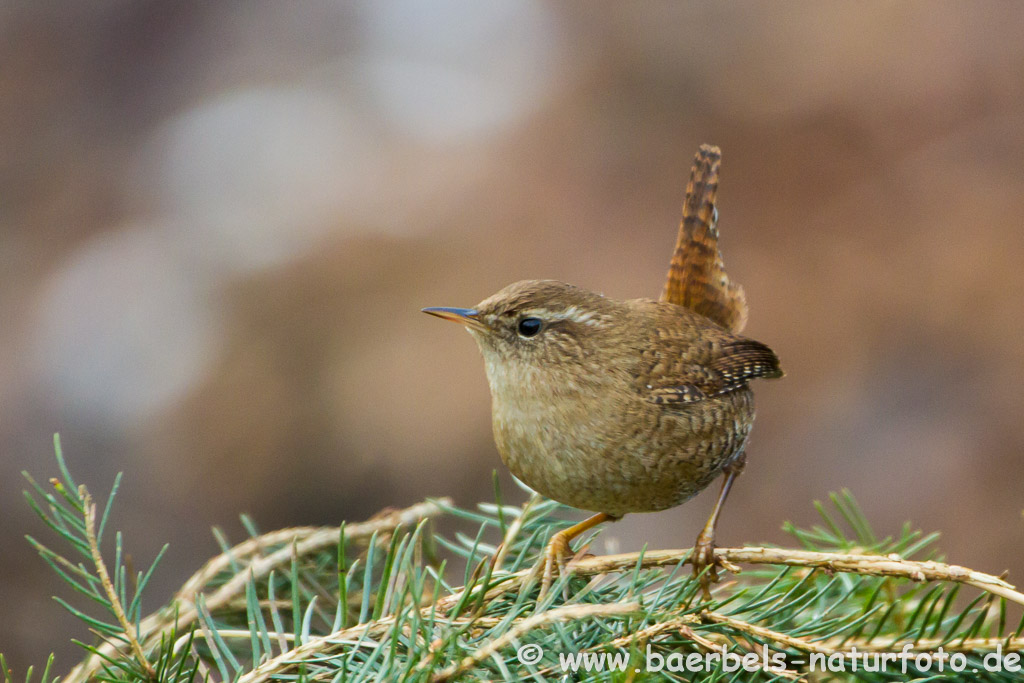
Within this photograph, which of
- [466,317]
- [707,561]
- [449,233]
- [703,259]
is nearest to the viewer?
[707,561]

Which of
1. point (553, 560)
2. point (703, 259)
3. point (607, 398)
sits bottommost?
point (553, 560)

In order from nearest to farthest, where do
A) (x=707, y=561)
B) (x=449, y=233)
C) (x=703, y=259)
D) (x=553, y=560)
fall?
1. (x=553, y=560)
2. (x=707, y=561)
3. (x=703, y=259)
4. (x=449, y=233)

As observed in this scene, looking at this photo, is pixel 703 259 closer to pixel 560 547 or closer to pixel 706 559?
pixel 706 559

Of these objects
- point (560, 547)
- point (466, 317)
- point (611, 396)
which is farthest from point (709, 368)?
point (560, 547)

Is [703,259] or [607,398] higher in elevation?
[703,259]

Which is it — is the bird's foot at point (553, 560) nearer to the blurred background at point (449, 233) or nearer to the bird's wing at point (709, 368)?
the bird's wing at point (709, 368)

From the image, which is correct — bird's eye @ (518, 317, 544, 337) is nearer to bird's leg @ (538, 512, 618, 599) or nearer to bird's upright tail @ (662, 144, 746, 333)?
bird's leg @ (538, 512, 618, 599)

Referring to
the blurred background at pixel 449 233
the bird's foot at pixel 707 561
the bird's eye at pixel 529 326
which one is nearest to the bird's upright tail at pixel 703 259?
the bird's eye at pixel 529 326

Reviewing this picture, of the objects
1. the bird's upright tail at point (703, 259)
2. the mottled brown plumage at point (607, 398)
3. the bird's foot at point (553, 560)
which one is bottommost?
the bird's foot at point (553, 560)
